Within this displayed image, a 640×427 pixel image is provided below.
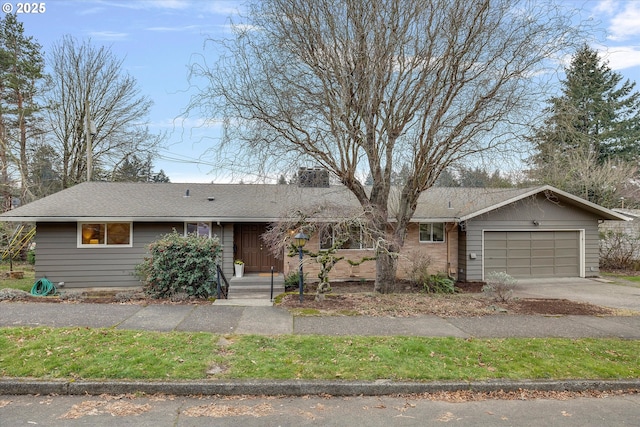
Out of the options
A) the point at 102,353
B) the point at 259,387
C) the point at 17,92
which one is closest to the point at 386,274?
the point at 259,387

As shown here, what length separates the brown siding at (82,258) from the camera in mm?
11766

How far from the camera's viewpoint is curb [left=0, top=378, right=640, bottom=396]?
4082mm

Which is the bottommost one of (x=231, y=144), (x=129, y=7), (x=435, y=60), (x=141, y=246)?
(x=141, y=246)

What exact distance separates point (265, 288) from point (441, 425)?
812 centimetres

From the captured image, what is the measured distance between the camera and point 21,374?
13.9 ft

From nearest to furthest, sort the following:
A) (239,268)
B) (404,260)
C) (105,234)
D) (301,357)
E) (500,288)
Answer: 1. (301,357)
2. (500,288)
3. (105,234)
4. (239,268)
5. (404,260)

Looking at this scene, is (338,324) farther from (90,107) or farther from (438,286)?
(90,107)

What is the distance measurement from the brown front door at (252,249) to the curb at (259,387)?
9157 mm

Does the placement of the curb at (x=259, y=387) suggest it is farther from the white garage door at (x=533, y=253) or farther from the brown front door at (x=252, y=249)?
the white garage door at (x=533, y=253)

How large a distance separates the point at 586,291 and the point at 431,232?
510 centimetres

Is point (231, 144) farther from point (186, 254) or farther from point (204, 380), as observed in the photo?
point (204, 380)

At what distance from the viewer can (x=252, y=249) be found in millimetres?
13406

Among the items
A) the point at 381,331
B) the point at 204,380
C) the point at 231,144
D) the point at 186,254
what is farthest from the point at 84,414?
the point at 231,144

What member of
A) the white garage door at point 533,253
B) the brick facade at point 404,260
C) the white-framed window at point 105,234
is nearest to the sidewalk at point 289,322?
the white-framed window at point 105,234
